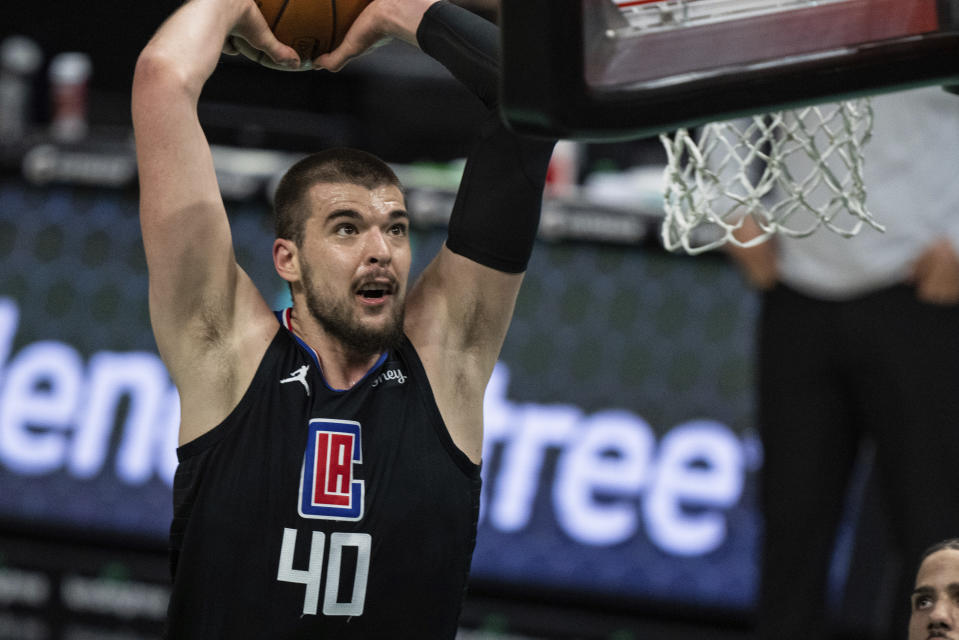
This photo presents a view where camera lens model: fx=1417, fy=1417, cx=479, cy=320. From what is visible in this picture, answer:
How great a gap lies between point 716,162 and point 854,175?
1029 millimetres

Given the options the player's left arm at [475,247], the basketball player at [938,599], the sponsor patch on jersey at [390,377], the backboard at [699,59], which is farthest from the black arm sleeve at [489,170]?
the basketball player at [938,599]

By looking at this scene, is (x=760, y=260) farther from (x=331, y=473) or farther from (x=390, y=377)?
(x=331, y=473)

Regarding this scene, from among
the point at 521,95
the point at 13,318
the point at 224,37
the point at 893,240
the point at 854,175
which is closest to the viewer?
the point at 521,95

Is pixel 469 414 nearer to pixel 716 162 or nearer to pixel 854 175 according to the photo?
pixel 854 175

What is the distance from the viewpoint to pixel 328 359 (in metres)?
3.07

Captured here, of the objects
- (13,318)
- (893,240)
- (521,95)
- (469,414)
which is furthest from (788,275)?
(13,318)

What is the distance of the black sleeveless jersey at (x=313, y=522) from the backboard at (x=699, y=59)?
3.28ft

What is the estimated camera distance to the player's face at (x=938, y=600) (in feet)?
10.4

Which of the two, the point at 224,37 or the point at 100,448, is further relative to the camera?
the point at 100,448

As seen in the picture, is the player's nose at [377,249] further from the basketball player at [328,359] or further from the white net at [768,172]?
the white net at [768,172]

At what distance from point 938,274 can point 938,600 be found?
4.45ft

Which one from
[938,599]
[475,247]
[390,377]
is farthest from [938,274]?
[390,377]

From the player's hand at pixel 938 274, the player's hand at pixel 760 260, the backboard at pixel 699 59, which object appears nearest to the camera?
the backboard at pixel 699 59

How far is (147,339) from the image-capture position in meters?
5.32
